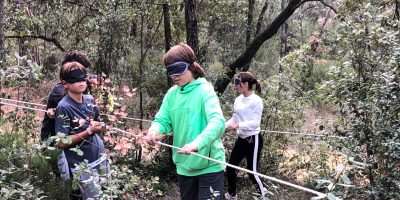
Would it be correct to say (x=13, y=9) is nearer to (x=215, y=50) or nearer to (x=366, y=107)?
(x=366, y=107)

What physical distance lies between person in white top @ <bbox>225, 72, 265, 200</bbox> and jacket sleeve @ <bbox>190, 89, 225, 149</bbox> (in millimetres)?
2161

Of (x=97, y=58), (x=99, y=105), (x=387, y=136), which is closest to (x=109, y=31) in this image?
(x=97, y=58)

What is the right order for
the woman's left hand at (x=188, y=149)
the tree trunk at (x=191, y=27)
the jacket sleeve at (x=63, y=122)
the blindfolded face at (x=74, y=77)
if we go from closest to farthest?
the woman's left hand at (x=188, y=149)
the jacket sleeve at (x=63, y=122)
the blindfolded face at (x=74, y=77)
the tree trunk at (x=191, y=27)

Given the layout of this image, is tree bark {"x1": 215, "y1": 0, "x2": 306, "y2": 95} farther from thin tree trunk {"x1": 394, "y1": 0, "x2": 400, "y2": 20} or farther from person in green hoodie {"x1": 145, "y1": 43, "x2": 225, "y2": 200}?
person in green hoodie {"x1": 145, "y1": 43, "x2": 225, "y2": 200}

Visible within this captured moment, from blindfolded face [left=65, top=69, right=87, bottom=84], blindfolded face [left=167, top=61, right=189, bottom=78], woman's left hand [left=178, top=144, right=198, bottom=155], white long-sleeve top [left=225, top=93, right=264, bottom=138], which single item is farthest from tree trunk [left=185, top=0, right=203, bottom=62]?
woman's left hand [left=178, top=144, right=198, bottom=155]

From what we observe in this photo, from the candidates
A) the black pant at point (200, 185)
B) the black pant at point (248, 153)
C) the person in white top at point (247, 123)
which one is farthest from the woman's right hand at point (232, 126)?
the black pant at point (200, 185)

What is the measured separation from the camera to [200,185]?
2.89 meters

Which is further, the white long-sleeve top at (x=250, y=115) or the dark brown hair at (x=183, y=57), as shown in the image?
the white long-sleeve top at (x=250, y=115)

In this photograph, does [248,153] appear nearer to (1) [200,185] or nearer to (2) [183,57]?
(1) [200,185]

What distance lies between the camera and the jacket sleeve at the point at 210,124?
2545 mm

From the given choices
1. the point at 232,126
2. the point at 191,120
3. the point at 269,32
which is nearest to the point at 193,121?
the point at 191,120

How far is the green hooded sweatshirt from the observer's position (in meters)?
2.77

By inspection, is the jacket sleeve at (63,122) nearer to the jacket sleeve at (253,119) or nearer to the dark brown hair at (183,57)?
the dark brown hair at (183,57)

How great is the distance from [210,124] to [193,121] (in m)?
0.21
